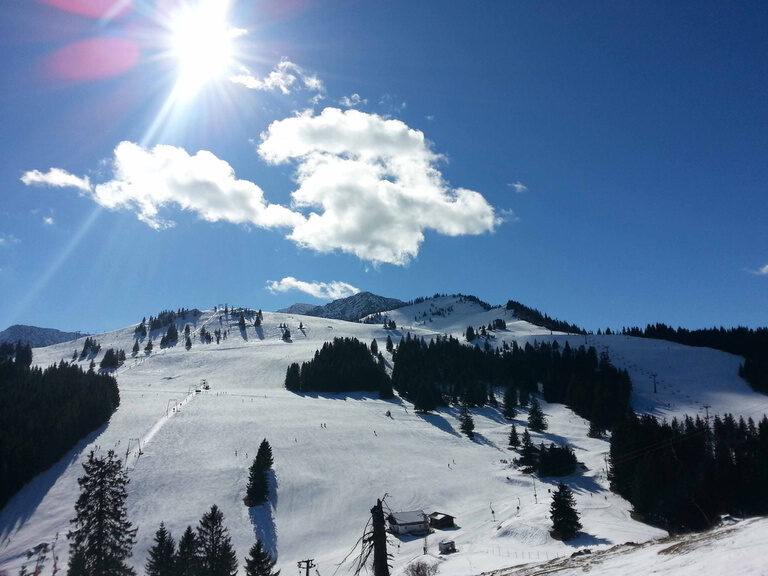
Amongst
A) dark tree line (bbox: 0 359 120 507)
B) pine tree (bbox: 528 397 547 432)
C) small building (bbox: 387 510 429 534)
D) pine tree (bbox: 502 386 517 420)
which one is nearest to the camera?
small building (bbox: 387 510 429 534)

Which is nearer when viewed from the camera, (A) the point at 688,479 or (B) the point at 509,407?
(A) the point at 688,479

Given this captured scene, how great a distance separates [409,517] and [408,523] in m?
1.15

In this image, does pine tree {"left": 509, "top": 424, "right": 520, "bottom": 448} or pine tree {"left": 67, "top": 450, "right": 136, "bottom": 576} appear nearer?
pine tree {"left": 67, "top": 450, "right": 136, "bottom": 576}

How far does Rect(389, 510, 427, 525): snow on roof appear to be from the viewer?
54094mm

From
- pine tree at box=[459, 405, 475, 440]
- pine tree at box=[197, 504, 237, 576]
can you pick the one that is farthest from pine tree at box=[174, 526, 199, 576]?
pine tree at box=[459, 405, 475, 440]

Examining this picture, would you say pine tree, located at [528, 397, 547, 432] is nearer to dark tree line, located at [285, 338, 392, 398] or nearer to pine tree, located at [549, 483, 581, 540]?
dark tree line, located at [285, 338, 392, 398]

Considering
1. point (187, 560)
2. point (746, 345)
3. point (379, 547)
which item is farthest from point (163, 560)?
point (746, 345)

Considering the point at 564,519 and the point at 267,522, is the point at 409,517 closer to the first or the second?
the point at 267,522

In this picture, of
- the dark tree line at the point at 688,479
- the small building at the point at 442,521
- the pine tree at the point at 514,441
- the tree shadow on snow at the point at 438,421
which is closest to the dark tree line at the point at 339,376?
the tree shadow on snow at the point at 438,421

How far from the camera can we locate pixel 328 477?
67.9 meters

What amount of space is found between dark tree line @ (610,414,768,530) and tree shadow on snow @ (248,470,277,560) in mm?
40972

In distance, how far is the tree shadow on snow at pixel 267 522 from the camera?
51062 millimetres

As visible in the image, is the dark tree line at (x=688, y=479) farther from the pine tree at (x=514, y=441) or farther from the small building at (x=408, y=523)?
the small building at (x=408, y=523)

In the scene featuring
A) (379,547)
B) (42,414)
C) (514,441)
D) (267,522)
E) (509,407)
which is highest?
(379,547)
